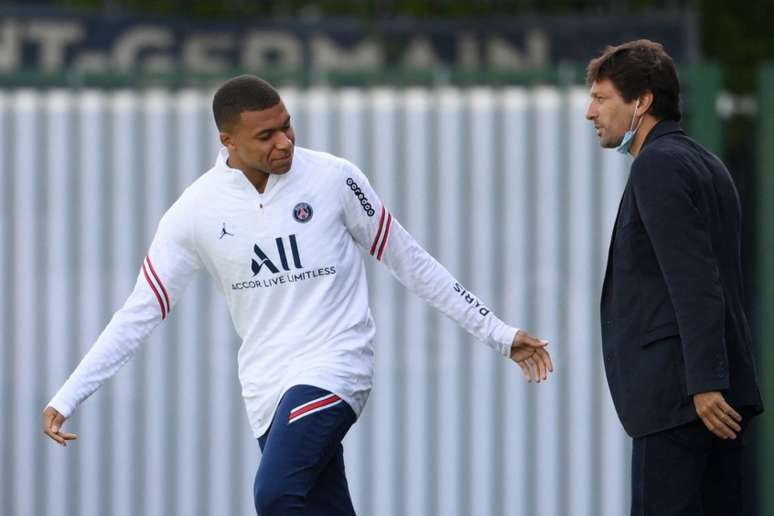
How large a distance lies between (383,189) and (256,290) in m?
2.66

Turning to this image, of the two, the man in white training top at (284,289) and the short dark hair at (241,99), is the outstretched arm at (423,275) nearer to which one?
the man in white training top at (284,289)

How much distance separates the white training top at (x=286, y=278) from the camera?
188 inches

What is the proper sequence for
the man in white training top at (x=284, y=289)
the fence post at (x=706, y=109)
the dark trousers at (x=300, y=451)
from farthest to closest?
the fence post at (x=706, y=109) → the man in white training top at (x=284, y=289) → the dark trousers at (x=300, y=451)

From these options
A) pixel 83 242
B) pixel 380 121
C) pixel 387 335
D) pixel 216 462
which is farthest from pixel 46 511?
pixel 380 121

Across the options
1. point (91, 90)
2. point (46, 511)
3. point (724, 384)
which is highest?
point (91, 90)

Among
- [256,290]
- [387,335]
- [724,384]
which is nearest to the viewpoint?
[724,384]

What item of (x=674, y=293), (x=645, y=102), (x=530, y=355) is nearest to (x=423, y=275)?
(x=530, y=355)

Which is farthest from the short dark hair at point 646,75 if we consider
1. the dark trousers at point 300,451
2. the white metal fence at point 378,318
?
the white metal fence at point 378,318

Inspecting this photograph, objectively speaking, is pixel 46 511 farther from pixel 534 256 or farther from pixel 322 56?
pixel 322 56

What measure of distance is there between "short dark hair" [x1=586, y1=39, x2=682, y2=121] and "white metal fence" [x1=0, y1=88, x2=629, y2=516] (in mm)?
2990

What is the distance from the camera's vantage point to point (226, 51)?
9.74m

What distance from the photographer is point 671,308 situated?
422 cm

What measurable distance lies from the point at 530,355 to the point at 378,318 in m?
2.50

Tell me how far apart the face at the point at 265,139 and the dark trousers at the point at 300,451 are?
74 cm
